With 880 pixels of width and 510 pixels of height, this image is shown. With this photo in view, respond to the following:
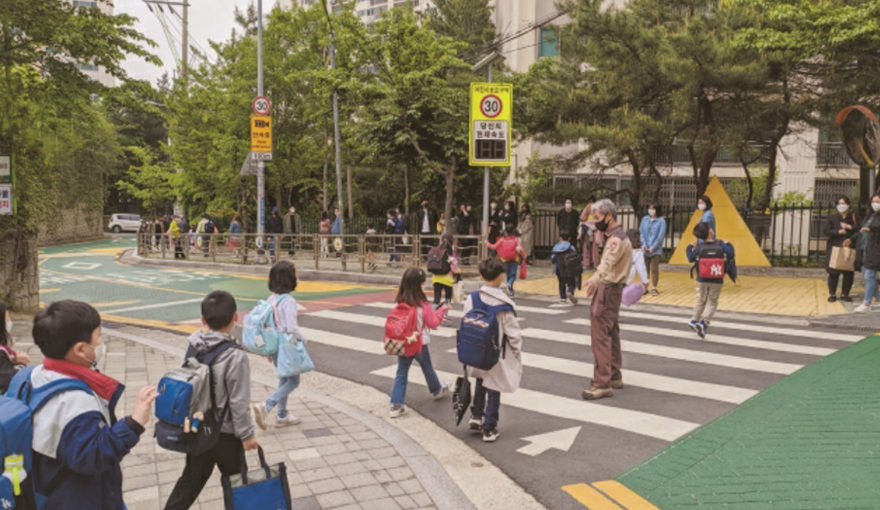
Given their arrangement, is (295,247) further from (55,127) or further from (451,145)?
(55,127)

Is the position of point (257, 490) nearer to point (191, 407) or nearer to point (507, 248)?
point (191, 407)

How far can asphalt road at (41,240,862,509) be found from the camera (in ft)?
17.4

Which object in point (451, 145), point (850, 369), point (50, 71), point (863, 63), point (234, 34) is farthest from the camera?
point (234, 34)

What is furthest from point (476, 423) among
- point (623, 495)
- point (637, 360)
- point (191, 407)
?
point (637, 360)

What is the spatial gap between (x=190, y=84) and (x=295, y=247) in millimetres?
13365

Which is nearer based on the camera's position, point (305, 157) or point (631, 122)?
point (631, 122)

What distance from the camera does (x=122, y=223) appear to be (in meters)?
52.2

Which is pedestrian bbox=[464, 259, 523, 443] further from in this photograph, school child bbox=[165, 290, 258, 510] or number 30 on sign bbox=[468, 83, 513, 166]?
number 30 on sign bbox=[468, 83, 513, 166]

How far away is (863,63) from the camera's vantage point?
47.6ft

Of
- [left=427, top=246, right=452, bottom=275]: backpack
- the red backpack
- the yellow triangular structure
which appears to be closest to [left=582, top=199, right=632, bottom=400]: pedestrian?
the red backpack

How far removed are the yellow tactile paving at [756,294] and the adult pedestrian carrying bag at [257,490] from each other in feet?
34.0

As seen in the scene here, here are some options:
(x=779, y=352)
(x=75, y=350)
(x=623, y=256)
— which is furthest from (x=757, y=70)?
(x=75, y=350)

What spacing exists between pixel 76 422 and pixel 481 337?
3047 millimetres

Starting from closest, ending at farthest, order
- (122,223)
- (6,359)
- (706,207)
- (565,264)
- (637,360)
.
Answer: (6,359) → (637,360) → (706,207) → (565,264) → (122,223)
